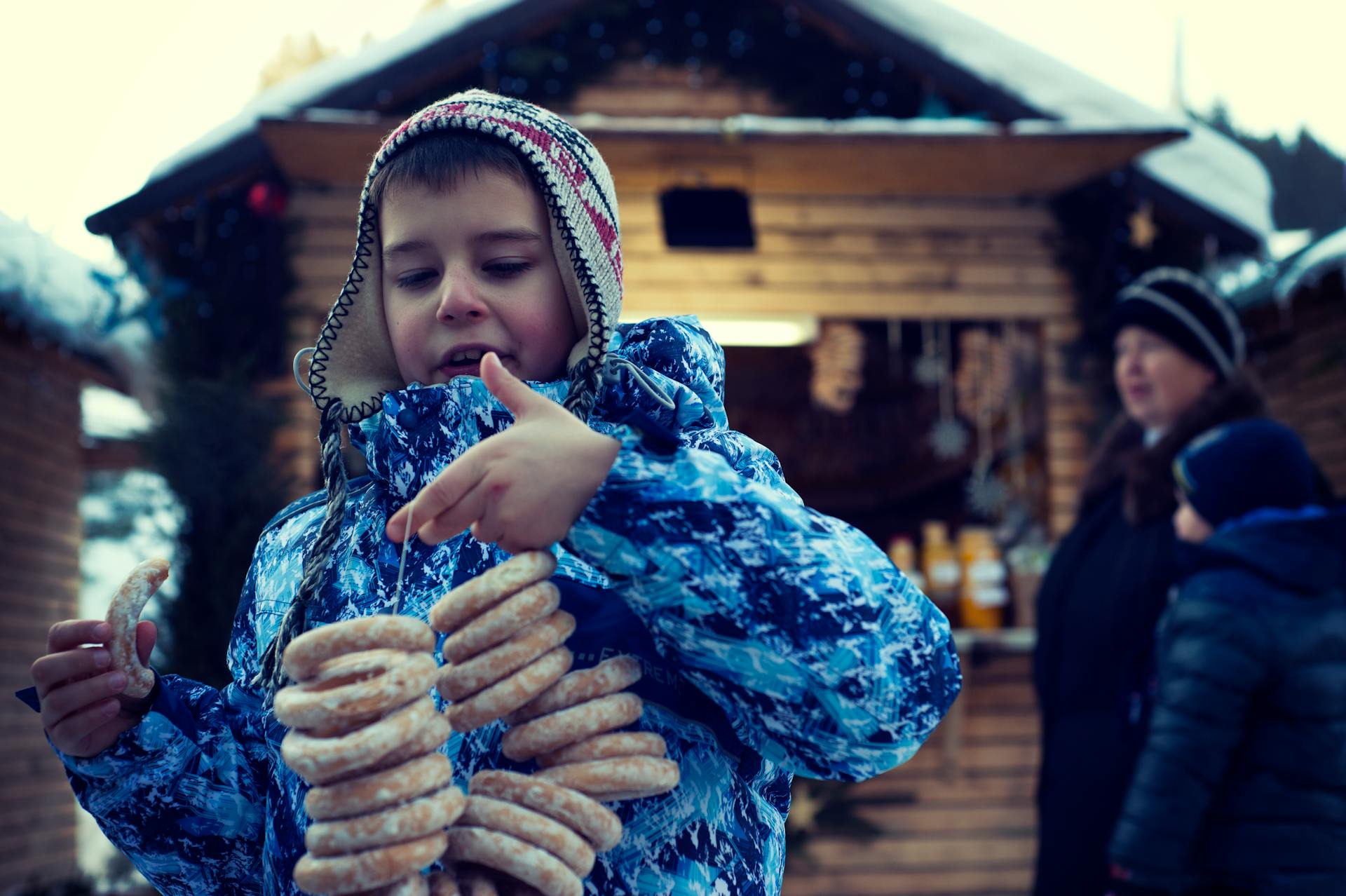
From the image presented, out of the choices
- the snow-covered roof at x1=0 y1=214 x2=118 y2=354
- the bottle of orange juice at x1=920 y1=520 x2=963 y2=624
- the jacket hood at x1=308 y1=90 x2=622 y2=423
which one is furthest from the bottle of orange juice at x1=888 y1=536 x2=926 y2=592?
the jacket hood at x1=308 y1=90 x2=622 y2=423

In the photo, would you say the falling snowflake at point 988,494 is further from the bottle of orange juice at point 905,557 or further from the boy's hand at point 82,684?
the boy's hand at point 82,684

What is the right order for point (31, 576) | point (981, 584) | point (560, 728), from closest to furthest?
point (560, 728)
point (981, 584)
point (31, 576)

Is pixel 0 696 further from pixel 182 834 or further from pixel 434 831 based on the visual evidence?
pixel 434 831

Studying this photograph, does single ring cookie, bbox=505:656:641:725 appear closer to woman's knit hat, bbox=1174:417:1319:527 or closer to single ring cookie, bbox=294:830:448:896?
single ring cookie, bbox=294:830:448:896

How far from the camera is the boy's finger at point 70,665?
107 centimetres

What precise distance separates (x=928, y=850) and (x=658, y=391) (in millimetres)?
5588

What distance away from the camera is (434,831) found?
2.70 ft

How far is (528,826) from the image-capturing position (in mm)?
841

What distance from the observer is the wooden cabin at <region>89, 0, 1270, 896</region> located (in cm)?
566

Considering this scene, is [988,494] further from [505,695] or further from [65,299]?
[505,695]

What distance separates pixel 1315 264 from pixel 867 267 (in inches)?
99.6

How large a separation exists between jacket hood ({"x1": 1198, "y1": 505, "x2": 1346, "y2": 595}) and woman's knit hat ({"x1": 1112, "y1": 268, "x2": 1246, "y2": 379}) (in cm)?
74

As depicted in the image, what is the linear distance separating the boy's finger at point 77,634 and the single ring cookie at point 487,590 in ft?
1.34

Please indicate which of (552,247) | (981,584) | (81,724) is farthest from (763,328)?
(81,724)
